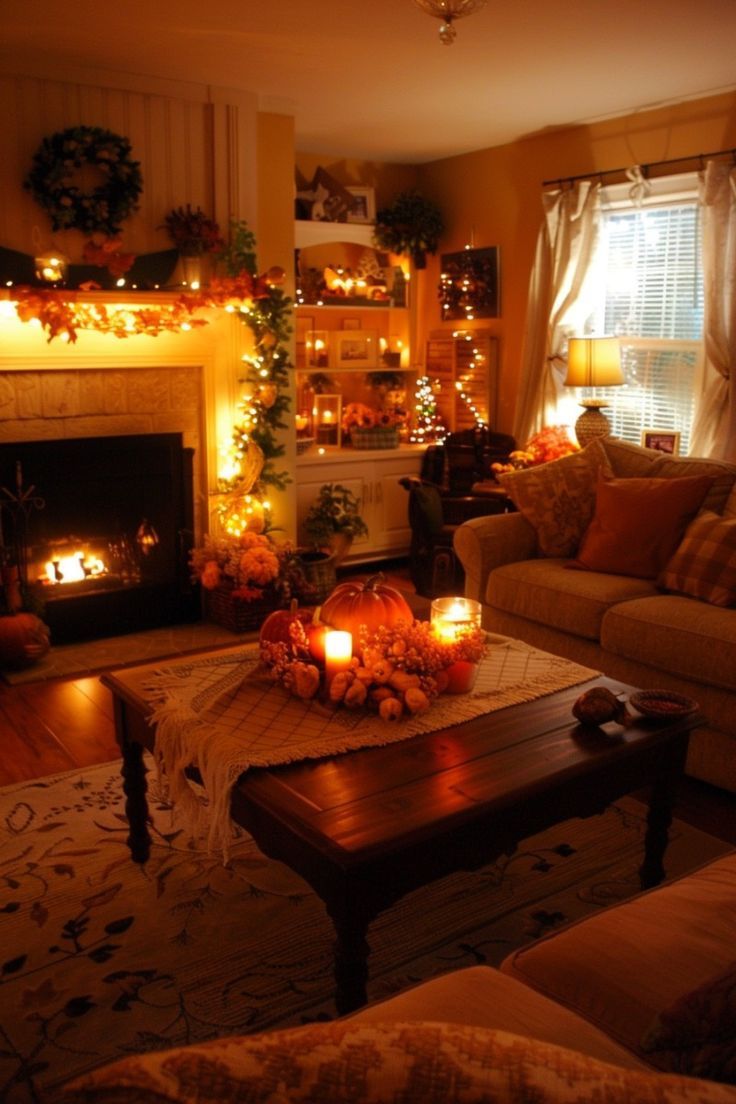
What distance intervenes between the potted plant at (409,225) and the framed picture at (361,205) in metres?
0.09

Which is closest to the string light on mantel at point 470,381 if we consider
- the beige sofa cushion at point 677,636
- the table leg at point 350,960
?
the beige sofa cushion at point 677,636

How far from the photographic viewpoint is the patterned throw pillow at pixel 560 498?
4.04 metres

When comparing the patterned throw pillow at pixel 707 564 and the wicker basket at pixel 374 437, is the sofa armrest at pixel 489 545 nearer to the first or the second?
the patterned throw pillow at pixel 707 564

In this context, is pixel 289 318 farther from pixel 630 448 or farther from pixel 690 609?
pixel 690 609

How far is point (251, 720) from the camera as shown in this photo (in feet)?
7.29

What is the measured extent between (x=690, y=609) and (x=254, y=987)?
1895mm

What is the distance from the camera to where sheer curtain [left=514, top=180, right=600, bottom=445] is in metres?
5.20

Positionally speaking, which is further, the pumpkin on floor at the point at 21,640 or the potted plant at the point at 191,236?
the potted plant at the point at 191,236

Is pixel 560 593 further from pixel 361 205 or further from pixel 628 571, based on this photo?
pixel 361 205

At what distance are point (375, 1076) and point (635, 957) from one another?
86 cm

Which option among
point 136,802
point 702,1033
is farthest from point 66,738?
point 702,1033

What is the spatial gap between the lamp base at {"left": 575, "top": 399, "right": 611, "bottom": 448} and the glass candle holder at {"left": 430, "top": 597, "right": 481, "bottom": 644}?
2.58 meters

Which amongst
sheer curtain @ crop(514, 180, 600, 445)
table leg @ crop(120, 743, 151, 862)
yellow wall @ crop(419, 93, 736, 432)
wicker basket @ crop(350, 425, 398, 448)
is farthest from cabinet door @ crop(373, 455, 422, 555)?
table leg @ crop(120, 743, 151, 862)

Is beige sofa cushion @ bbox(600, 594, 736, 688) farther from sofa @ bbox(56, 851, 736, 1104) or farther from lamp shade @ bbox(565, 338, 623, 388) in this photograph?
lamp shade @ bbox(565, 338, 623, 388)
